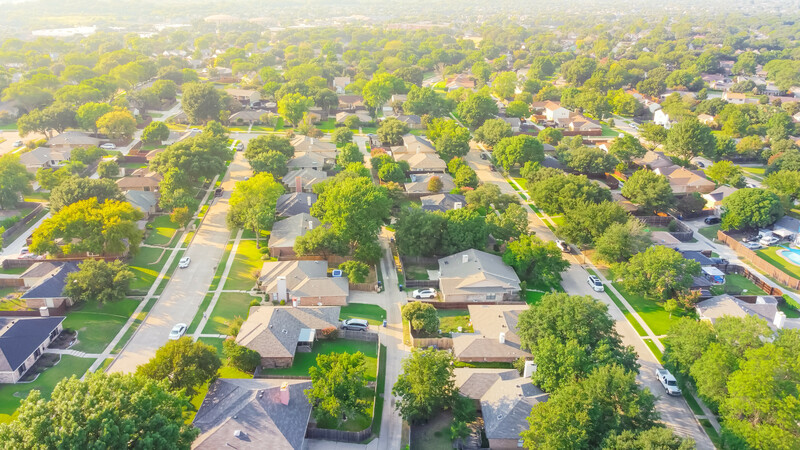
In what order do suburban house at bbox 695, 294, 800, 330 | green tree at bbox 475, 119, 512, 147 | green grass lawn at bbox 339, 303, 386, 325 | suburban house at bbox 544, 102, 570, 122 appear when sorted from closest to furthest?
suburban house at bbox 695, 294, 800, 330 < green grass lawn at bbox 339, 303, 386, 325 < green tree at bbox 475, 119, 512, 147 < suburban house at bbox 544, 102, 570, 122

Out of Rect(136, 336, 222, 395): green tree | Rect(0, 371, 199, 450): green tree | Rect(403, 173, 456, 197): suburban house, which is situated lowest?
Rect(403, 173, 456, 197): suburban house

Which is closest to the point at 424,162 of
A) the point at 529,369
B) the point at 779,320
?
the point at 529,369

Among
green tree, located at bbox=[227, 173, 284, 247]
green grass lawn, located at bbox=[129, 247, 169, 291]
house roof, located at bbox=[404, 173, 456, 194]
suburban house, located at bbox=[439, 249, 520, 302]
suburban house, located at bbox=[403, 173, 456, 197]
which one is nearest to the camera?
suburban house, located at bbox=[439, 249, 520, 302]

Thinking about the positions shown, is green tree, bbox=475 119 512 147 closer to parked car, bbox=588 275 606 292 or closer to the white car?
parked car, bbox=588 275 606 292

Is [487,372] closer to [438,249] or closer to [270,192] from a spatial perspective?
[438,249]

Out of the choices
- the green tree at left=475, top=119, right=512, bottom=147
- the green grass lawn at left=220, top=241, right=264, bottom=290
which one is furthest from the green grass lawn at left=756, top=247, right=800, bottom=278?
the green grass lawn at left=220, top=241, right=264, bottom=290

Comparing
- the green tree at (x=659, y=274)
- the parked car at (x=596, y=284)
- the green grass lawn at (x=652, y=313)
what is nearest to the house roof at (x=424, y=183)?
the parked car at (x=596, y=284)

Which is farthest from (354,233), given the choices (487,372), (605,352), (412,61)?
(412,61)

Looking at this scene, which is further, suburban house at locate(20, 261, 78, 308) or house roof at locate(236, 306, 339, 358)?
suburban house at locate(20, 261, 78, 308)
